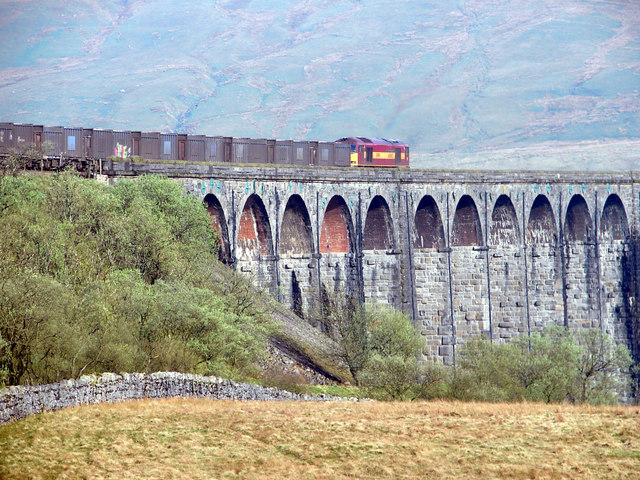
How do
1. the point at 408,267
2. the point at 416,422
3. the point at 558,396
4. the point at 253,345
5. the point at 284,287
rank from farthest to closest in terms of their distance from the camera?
the point at 408,267
the point at 284,287
the point at 558,396
the point at 253,345
the point at 416,422

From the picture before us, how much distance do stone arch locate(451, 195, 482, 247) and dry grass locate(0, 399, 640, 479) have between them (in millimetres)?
42027

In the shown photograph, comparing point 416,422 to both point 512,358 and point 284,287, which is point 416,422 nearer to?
point 512,358

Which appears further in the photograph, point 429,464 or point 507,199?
point 507,199

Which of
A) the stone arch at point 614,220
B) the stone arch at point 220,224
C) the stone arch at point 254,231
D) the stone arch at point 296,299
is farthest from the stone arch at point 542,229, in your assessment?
the stone arch at point 220,224

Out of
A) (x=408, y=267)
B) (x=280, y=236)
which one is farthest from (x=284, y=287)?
(x=408, y=267)

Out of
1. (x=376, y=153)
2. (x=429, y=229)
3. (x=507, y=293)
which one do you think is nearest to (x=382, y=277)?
(x=429, y=229)

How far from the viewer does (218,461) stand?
23.7 m

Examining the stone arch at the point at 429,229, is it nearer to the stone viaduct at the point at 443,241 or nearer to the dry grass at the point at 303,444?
the stone viaduct at the point at 443,241

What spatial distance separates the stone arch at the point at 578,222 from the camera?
257 ft

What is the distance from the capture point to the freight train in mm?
50625

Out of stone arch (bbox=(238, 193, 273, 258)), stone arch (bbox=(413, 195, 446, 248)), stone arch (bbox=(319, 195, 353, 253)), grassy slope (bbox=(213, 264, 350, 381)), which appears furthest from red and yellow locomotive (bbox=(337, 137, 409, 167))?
grassy slope (bbox=(213, 264, 350, 381))

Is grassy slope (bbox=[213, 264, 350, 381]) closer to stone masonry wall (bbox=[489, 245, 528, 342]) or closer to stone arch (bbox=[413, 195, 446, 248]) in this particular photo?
stone arch (bbox=[413, 195, 446, 248])

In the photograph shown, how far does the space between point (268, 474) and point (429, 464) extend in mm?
4081

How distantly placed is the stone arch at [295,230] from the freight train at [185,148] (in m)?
3.84
